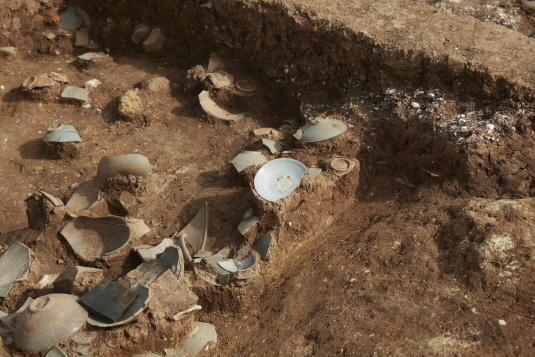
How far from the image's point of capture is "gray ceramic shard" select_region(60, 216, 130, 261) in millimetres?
4578

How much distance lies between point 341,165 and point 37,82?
4.39m

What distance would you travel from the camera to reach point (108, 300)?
12.1ft

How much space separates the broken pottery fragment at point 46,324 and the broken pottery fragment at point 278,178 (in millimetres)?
1878

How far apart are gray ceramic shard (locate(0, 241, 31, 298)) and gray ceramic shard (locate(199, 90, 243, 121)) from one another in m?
2.87

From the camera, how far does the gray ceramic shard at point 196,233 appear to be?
4.55m

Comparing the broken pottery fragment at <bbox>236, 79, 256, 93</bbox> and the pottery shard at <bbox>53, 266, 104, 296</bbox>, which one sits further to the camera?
the broken pottery fragment at <bbox>236, 79, 256, 93</bbox>

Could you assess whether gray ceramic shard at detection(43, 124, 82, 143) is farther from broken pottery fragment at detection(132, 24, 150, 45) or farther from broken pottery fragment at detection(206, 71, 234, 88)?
broken pottery fragment at detection(132, 24, 150, 45)

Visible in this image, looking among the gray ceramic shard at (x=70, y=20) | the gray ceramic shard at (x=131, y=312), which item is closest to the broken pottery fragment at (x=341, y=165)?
the gray ceramic shard at (x=131, y=312)

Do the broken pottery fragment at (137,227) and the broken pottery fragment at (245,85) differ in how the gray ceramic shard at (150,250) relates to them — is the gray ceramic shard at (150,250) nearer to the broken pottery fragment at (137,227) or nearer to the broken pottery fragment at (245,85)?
the broken pottery fragment at (137,227)

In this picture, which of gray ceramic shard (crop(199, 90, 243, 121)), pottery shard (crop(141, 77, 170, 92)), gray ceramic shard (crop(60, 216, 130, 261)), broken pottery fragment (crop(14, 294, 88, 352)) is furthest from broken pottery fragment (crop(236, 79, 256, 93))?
broken pottery fragment (crop(14, 294, 88, 352))

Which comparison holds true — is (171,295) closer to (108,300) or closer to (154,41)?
(108,300)

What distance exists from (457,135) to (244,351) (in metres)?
2.85

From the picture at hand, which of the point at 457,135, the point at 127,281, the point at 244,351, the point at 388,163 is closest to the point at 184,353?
the point at 244,351

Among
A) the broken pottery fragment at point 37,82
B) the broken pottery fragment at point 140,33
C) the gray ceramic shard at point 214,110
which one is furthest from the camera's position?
the broken pottery fragment at point 140,33
